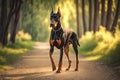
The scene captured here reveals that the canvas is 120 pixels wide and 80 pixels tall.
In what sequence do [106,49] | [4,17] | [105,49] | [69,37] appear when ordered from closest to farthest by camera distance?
[69,37]
[106,49]
[105,49]
[4,17]

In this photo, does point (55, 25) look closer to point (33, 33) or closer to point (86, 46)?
point (86, 46)

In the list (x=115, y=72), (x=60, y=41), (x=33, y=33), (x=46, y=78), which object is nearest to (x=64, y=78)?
(x=46, y=78)

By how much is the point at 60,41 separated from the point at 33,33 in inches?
1847

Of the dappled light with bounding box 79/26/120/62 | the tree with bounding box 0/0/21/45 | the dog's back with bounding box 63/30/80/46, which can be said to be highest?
the dog's back with bounding box 63/30/80/46

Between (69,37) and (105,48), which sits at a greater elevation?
(69,37)

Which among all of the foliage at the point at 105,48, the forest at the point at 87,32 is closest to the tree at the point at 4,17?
the forest at the point at 87,32

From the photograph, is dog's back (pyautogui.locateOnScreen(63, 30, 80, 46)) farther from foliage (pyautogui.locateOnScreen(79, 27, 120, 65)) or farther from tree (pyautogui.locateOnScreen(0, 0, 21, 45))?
tree (pyautogui.locateOnScreen(0, 0, 21, 45))

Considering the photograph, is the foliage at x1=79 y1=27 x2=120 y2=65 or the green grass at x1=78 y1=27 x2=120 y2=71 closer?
the green grass at x1=78 y1=27 x2=120 y2=71

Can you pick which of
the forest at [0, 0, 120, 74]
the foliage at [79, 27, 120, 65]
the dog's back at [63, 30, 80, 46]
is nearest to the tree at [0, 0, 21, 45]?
the forest at [0, 0, 120, 74]

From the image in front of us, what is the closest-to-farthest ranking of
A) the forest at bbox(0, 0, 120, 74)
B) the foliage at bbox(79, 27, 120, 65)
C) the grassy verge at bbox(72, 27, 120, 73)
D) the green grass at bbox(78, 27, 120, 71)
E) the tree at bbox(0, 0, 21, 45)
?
the grassy verge at bbox(72, 27, 120, 73)
the green grass at bbox(78, 27, 120, 71)
the foliage at bbox(79, 27, 120, 65)
the forest at bbox(0, 0, 120, 74)
the tree at bbox(0, 0, 21, 45)

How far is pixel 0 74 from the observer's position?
15055 mm

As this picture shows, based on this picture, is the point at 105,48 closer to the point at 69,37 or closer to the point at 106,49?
the point at 106,49

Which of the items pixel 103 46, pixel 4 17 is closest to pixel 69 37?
pixel 103 46

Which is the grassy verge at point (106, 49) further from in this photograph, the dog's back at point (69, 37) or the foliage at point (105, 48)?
the dog's back at point (69, 37)
